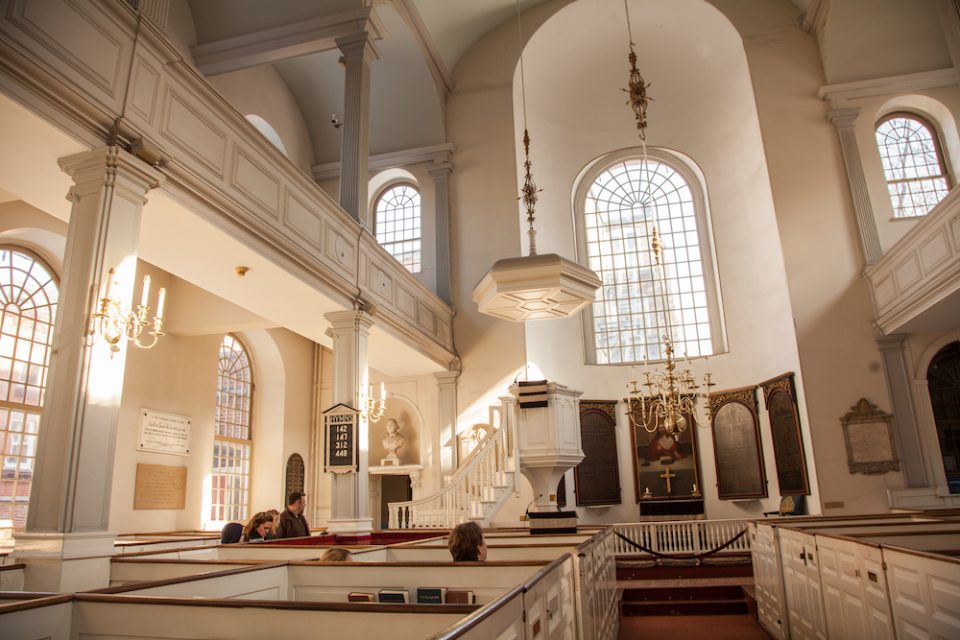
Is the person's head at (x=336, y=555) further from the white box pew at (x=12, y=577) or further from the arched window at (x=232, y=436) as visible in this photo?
the arched window at (x=232, y=436)

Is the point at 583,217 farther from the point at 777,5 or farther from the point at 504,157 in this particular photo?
the point at 777,5

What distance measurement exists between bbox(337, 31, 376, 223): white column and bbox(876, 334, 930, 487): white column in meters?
8.79

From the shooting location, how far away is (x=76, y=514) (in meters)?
4.31

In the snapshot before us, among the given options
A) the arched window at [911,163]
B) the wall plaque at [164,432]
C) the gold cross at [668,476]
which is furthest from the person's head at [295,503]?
the arched window at [911,163]

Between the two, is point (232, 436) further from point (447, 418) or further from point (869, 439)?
point (869, 439)

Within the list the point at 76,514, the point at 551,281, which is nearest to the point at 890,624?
the point at 76,514

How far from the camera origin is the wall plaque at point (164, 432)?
1006cm

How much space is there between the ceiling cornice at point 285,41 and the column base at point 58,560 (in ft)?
24.5

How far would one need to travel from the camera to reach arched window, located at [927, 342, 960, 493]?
10.8 meters

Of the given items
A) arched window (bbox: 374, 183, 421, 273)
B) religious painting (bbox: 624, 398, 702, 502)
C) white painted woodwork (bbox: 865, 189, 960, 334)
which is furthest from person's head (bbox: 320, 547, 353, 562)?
arched window (bbox: 374, 183, 421, 273)

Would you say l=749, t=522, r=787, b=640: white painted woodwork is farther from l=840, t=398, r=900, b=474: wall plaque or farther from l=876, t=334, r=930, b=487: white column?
l=876, t=334, r=930, b=487: white column

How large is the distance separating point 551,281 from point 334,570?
5.55 m

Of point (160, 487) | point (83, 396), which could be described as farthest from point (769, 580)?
point (160, 487)

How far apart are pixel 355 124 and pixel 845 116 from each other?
9060mm
